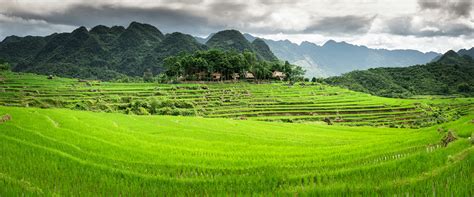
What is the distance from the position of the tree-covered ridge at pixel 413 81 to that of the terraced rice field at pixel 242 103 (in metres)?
56.3

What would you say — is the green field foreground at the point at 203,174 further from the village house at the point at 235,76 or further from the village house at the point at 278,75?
the village house at the point at 278,75

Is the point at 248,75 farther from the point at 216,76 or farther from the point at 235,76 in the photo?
the point at 216,76

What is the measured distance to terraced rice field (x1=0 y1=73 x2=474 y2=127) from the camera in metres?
63.6

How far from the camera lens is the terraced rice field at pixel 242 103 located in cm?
6359

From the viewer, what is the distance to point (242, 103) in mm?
78312

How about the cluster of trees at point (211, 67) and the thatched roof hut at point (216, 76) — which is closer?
the cluster of trees at point (211, 67)

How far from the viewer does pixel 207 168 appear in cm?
901

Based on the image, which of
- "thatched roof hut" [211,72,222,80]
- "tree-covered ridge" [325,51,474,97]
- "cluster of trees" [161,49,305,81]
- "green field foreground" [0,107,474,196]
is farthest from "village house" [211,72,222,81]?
"green field foreground" [0,107,474,196]

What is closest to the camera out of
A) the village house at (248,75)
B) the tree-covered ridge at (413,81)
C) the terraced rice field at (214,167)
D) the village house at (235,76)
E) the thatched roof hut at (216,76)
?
the terraced rice field at (214,167)

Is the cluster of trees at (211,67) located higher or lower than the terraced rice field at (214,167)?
higher

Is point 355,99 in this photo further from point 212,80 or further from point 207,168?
point 207,168

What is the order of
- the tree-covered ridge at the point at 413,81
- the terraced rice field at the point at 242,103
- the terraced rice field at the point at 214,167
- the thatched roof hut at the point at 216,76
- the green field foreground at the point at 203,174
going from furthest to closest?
the tree-covered ridge at the point at 413,81 < the thatched roof hut at the point at 216,76 < the terraced rice field at the point at 242,103 < the terraced rice field at the point at 214,167 < the green field foreground at the point at 203,174

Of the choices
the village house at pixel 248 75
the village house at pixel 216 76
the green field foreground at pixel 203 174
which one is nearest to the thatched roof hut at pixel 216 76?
the village house at pixel 216 76

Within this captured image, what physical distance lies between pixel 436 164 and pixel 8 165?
994 centimetres
